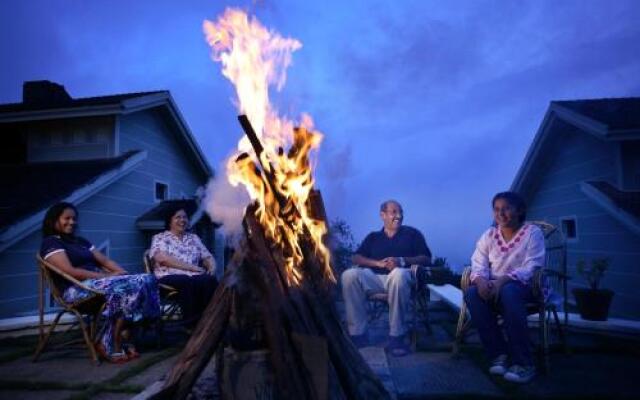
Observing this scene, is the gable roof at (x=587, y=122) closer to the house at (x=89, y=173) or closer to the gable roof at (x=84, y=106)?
the house at (x=89, y=173)

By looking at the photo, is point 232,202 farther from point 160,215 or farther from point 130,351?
point 160,215

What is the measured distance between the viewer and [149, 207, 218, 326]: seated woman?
4648 millimetres

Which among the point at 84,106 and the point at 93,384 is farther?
the point at 84,106

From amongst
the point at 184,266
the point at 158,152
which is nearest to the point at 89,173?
the point at 158,152

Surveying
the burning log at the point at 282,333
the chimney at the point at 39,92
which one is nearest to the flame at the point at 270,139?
the burning log at the point at 282,333

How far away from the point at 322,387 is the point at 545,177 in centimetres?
896

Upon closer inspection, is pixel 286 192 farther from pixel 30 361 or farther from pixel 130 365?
pixel 30 361

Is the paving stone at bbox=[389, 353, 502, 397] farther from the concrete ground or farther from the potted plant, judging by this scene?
the potted plant

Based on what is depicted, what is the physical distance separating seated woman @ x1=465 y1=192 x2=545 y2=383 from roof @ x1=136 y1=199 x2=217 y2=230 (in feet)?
22.4

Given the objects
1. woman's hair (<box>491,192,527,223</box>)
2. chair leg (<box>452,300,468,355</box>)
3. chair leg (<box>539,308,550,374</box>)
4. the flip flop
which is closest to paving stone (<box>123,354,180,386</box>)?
the flip flop

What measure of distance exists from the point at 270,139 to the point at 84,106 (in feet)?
24.8

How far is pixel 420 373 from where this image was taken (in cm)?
332

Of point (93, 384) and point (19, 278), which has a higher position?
point (19, 278)

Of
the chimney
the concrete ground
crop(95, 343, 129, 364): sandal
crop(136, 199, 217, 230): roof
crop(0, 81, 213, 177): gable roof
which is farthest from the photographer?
the chimney
